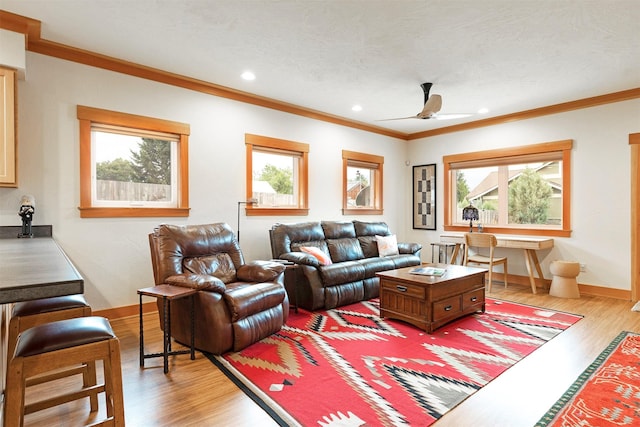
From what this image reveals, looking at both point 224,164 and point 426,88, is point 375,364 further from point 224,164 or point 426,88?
point 426,88

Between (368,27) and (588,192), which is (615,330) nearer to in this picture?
(588,192)

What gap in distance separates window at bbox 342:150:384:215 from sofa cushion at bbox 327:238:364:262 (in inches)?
37.4

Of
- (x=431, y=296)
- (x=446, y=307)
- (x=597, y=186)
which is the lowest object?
(x=446, y=307)

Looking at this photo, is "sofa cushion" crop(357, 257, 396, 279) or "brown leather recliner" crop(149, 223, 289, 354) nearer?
"brown leather recliner" crop(149, 223, 289, 354)

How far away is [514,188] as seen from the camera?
573 centimetres

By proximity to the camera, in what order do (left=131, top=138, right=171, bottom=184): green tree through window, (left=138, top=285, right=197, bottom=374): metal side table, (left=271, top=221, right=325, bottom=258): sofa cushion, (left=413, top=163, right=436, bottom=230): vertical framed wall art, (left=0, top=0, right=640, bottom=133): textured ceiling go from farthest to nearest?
(left=413, top=163, right=436, bottom=230): vertical framed wall art
(left=271, top=221, right=325, bottom=258): sofa cushion
(left=131, top=138, right=171, bottom=184): green tree through window
(left=0, top=0, right=640, bottom=133): textured ceiling
(left=138, top=285, right=197, bottom=374): metal side table

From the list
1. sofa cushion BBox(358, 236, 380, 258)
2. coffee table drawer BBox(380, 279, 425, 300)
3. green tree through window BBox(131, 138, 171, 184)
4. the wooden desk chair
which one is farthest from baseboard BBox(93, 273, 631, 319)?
coffee table drawer BBox(380, 279, 425, 300)

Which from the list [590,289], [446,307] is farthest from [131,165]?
[590,289]

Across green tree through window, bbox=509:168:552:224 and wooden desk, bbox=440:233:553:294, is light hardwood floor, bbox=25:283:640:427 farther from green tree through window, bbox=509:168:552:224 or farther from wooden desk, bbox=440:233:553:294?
green tree through window, bbox=509:168:552:224

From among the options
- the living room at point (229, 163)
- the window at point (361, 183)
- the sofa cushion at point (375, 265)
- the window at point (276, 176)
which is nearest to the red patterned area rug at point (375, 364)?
the sofa cushion at point (375, 265)

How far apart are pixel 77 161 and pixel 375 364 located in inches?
132

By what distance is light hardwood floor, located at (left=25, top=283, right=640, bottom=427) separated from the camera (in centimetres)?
196

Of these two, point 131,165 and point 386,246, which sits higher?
point 131,165

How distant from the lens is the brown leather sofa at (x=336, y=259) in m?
Answer: 4.00
